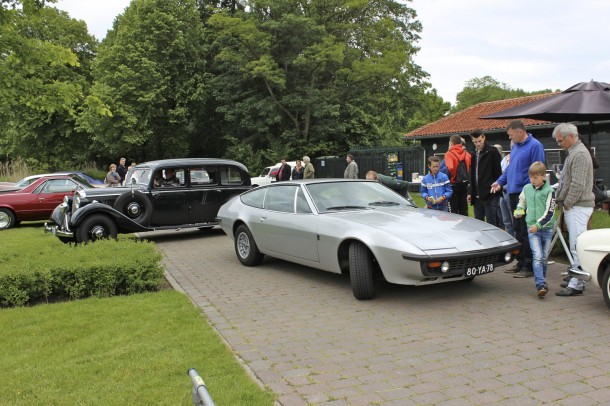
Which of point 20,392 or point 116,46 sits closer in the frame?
point 20,392

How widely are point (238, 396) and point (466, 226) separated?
372cm

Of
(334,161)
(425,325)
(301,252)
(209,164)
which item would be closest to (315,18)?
(334,161)

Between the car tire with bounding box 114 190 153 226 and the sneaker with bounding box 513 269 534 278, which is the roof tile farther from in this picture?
the sneaker with bounding box 513 269 534 278

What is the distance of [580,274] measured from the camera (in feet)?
17.7

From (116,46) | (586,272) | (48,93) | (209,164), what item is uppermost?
(116,46)

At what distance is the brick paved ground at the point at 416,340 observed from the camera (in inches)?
141

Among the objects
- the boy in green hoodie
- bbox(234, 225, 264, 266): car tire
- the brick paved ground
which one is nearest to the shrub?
the brick paved ground

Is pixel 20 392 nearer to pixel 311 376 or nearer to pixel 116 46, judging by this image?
pixel 311 376

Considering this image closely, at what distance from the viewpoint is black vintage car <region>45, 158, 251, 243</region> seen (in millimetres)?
10664

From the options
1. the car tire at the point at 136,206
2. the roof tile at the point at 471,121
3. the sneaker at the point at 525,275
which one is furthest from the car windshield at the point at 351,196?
the roof tile at the point at 471,121

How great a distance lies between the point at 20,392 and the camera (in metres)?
3.66

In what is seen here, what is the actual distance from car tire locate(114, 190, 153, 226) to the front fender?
0.16 m

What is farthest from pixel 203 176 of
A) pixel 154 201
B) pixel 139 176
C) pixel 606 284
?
pixel 606 284

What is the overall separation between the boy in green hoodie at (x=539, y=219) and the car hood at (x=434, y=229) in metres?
0.28
